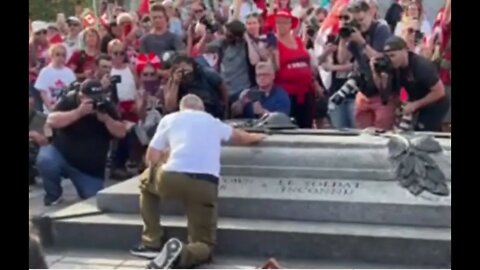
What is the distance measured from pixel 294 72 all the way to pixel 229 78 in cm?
66

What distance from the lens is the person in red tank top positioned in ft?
27.8

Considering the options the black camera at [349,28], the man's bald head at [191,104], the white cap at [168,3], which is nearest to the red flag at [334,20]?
the black camera at [349,28]

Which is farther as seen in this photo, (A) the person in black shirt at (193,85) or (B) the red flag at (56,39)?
(B) the red flag at (56,39)

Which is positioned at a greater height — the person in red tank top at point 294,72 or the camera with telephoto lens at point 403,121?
the person in red tank top at point 294,72

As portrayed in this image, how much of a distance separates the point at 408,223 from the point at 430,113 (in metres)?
2.00

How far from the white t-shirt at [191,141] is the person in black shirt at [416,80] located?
1.97 meters

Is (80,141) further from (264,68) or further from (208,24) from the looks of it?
(208,24)

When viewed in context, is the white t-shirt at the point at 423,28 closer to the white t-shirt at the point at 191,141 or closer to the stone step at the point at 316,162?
the stone step at the point at 316,162

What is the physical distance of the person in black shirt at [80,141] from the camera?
7.78 meters

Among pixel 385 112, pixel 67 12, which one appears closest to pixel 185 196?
pixel 385 112

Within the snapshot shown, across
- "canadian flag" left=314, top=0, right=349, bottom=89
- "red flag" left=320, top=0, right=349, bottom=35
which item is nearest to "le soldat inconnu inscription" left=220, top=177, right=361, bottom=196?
"canadian flag" left=314, top=0, right=349, bottom=89

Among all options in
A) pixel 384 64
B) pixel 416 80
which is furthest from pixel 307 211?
pixel 416 80
